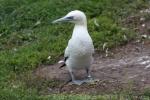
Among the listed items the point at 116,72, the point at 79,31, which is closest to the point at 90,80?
the point at 116,72

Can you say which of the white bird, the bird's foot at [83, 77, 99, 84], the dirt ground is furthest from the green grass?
the bird's foot at [83, 77, 99, 84]

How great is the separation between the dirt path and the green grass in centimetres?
40

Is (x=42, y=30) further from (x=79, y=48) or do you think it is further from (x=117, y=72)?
(x=79, y=48)

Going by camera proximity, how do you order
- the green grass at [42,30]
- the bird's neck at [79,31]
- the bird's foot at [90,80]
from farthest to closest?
the green grass at [42,30] → the bird's foot at [90,80] → the bird's neck at [79,31]

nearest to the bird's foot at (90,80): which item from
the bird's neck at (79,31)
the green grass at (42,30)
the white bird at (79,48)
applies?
the white bird at (79,48)

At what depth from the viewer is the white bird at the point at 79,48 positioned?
9305 mm

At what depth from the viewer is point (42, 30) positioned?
12750mm

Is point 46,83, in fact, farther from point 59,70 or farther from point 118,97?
point 118,97

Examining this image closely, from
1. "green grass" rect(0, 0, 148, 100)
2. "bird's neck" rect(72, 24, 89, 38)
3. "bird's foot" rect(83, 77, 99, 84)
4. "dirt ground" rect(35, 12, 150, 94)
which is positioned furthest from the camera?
"green grass" rect(0, 0, 148, 100)

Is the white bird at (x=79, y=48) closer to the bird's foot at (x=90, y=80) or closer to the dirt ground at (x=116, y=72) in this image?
the bird's foot at (x=90, y=80)

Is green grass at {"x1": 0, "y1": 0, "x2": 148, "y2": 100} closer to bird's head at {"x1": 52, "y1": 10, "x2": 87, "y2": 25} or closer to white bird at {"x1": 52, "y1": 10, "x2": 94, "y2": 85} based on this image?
white bird at {"x1": 52, "y1": 10, "x2": 94, "y2": 85}

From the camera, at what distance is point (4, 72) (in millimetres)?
10422

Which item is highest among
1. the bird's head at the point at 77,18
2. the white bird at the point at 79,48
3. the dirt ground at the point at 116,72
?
the bird's head at the point at 77,18

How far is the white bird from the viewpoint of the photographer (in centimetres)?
930
